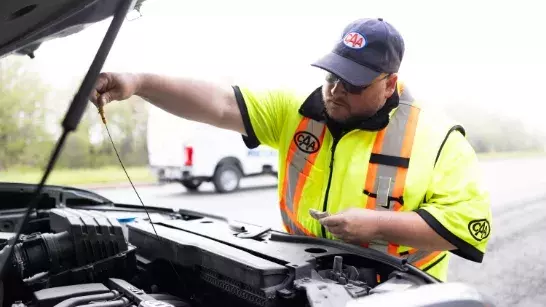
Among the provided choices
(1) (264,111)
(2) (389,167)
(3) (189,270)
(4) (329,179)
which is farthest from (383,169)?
(3) (189,270)

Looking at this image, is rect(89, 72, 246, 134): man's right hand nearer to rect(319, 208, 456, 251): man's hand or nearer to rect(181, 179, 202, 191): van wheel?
rect(319, 208, 456, 251): man's hand

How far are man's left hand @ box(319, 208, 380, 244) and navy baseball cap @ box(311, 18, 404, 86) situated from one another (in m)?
0.47

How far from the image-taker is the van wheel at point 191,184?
365 inches

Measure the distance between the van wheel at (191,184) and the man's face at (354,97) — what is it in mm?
7518

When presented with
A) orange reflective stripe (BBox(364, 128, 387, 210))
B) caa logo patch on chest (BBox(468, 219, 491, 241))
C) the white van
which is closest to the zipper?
orange reflective stripe (BBox(364, 128, 387, 210))

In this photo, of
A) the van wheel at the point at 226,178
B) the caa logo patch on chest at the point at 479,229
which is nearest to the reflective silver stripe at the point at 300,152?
the caa logo patch on chest at the point at 479,229

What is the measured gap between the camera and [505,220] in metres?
7.29

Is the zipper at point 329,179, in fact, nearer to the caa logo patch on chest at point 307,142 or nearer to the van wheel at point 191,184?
the caa logo patch on chest at point 307,142

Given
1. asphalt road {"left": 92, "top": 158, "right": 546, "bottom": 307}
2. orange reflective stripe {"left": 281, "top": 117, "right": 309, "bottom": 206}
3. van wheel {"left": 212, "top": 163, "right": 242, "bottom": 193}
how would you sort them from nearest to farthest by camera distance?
orange reflective stripe {"left": 281, "top": 117, "right": 309, "bottom": 206} → asphalt road {"left": 92, "top": 158, "right": 546, "bottom": 307} → van wheel {"left": 212, "top": 163, "right": 242, "bottom": 193}

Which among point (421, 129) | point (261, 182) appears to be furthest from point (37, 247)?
point (261, 182)

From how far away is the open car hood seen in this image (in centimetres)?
106

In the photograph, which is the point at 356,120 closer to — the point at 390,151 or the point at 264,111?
the point at 390,151

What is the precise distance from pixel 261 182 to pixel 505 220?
205 inches

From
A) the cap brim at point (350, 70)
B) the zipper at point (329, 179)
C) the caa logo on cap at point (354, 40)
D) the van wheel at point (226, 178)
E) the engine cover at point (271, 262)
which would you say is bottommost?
the van wheel at point (226, 178)
